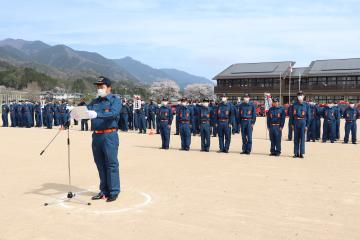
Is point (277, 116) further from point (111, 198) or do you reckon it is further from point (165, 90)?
point (165, 90)

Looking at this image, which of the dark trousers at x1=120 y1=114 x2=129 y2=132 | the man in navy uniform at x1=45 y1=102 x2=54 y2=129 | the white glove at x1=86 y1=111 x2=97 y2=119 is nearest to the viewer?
the white glove at x1=86 y1=111 x2=97 y2=119

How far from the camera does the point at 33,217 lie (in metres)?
6.07

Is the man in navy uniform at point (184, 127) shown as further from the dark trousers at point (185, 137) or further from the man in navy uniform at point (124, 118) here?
the man in navy uniform at point (124, 118)

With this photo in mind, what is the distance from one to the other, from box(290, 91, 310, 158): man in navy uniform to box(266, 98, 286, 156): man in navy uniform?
38 centimetres

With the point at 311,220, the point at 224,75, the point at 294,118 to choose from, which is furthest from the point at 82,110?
the point at 224,75

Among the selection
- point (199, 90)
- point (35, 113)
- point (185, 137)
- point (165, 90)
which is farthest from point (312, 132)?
point (165, 90)

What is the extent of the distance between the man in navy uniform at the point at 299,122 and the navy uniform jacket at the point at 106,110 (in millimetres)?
7526

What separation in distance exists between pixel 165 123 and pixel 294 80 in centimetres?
4208

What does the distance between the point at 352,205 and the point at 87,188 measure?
4.90 metres

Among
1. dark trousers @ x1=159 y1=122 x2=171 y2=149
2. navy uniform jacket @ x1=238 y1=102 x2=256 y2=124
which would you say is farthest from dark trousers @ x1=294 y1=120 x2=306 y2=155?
dark trousers @ x1=159 y1=122 x2=171 y2=149

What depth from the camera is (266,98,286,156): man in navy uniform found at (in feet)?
44.1

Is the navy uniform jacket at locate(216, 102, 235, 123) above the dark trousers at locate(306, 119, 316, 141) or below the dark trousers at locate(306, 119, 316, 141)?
above

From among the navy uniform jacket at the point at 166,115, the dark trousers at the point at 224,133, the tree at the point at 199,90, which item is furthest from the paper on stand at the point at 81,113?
the tree at the point at 199,90

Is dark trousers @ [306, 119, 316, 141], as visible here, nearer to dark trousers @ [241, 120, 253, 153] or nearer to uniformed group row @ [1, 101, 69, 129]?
dark trousers @ [241, 120, 253, 153]
